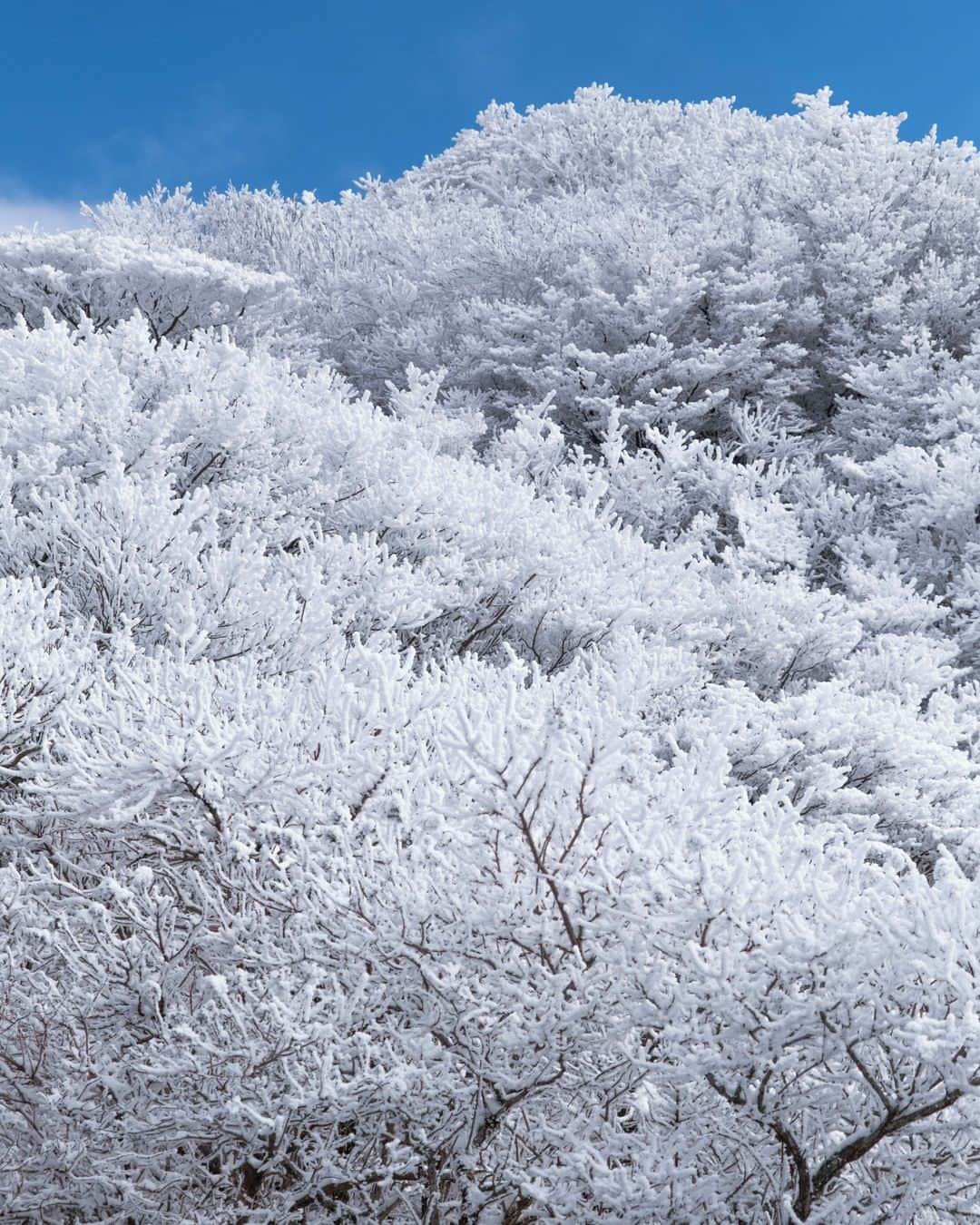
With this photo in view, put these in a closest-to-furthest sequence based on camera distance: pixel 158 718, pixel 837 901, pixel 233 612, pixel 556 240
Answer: pixel 837 901 < pixel 158 718 < pixel 233 612 < pixel 556 240

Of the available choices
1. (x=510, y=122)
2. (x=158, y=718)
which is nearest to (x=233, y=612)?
(x=158, y=718)

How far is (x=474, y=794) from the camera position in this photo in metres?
Answer: 3.35

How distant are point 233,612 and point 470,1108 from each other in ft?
11.6

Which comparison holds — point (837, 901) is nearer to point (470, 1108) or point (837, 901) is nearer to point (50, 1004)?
point (470, 1108)

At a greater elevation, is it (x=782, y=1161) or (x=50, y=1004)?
(x=782, y=1161)

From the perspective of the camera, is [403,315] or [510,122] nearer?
[403,315]

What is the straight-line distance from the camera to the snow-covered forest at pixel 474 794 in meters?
3.26

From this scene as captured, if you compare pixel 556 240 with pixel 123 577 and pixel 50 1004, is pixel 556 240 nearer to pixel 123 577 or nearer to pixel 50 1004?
pixel 123 577

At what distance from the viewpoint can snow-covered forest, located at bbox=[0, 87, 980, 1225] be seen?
326 cm

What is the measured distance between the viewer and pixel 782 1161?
11.1 feet

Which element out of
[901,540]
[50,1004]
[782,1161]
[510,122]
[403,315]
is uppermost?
[510,122]

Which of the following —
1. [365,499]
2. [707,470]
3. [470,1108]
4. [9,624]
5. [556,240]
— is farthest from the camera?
[556,240]

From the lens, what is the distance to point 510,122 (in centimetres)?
2708

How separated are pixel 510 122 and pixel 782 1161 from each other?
93.2 feet
